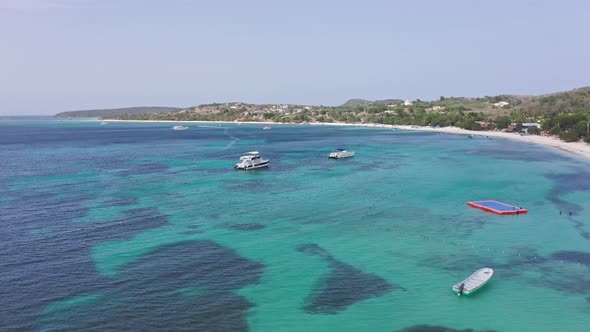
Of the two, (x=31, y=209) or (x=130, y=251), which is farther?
(x=31, y=209)

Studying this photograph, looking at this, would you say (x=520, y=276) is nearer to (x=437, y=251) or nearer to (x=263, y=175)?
(x=437, y=251)

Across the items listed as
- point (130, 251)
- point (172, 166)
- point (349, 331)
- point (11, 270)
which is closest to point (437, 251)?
point (349, 331)

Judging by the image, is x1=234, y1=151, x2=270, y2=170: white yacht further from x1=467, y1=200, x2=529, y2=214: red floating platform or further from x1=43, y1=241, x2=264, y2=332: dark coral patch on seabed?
x1=43, y1=241, x2=264, y2=332: dark coral patch on seabed

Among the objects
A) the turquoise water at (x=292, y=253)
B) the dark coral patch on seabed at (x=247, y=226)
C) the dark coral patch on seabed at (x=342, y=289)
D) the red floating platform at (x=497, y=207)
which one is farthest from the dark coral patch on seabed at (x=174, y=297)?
the red floating platform at (x=497, y=207)

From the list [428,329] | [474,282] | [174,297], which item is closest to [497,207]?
[474,282]

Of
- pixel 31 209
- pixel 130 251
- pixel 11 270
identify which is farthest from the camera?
pixel 31 209

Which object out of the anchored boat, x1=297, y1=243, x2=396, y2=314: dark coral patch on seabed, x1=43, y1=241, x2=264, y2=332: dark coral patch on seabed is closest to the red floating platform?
the anchored boat
